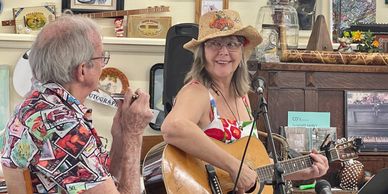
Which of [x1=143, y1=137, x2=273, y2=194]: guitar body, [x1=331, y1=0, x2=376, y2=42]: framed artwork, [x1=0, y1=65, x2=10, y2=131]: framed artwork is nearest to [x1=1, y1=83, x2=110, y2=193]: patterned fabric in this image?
[x1=143, y1=137, x2=273, y2=194]: guitar body

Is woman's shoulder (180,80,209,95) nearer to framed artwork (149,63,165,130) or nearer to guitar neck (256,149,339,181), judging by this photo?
guitar neck (256,149,339,181)

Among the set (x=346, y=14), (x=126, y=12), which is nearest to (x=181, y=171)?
(x=126, y=12)

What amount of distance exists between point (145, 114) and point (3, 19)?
2.38m

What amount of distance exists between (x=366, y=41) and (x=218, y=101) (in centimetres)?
146

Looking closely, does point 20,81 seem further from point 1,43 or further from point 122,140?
point 122,140

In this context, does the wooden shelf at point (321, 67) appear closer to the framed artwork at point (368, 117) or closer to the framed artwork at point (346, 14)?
the framed artwork at point (368, 117)

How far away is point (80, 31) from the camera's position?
169 cm

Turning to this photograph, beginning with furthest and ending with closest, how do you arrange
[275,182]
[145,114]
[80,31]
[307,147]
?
[307,147] < [275,182] < [145,114] < [80,31]

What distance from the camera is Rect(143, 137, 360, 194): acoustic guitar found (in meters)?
2.39

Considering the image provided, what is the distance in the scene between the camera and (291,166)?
2.56 m

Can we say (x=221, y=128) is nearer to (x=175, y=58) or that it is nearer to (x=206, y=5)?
(x=175, y=58)

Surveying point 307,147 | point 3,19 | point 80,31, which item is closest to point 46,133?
point 80,31

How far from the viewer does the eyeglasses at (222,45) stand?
2619 mm

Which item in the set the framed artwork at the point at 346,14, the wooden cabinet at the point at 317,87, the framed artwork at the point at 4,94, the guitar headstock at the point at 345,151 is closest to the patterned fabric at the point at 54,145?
the guitar headstock at the point at 345,151
